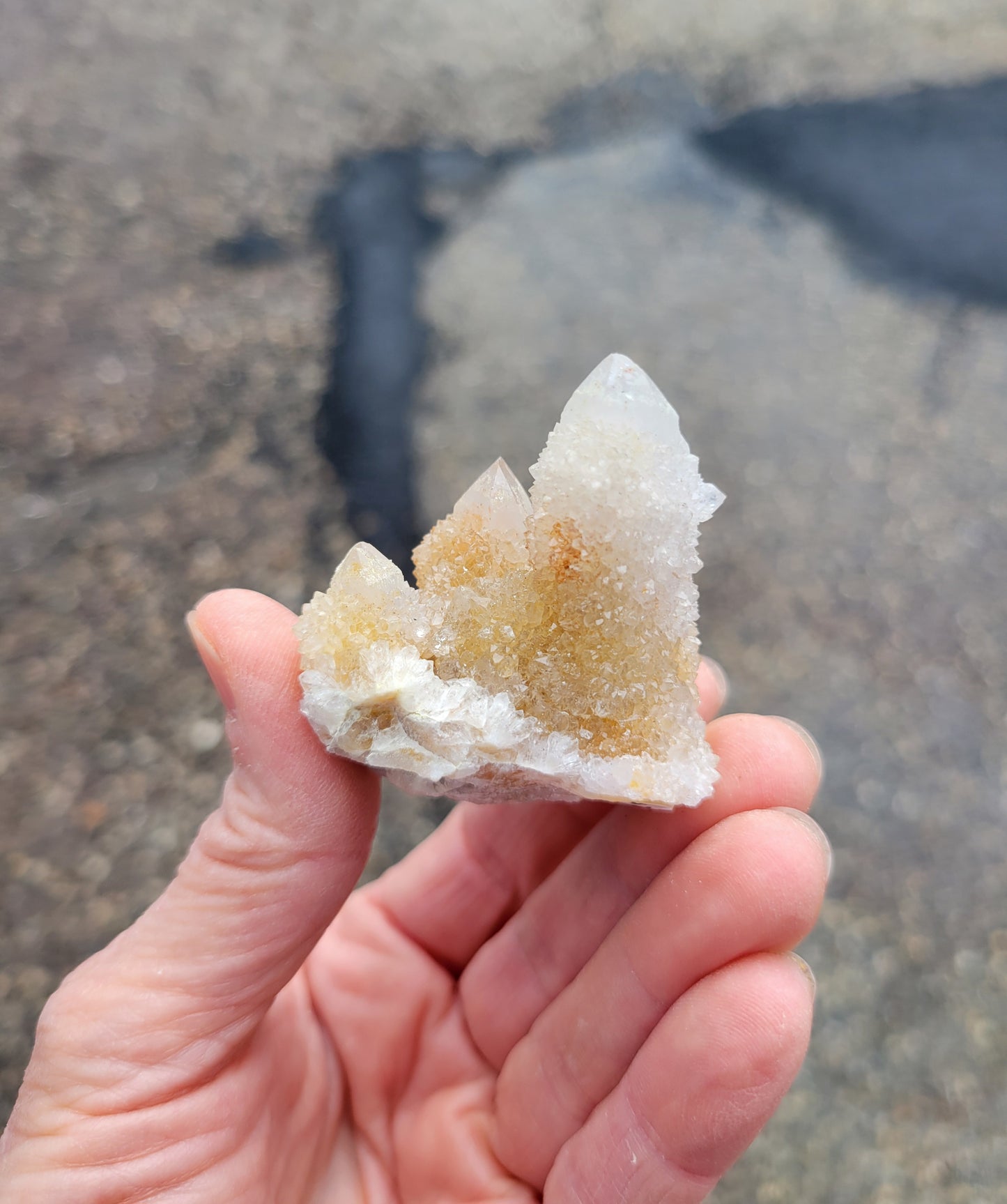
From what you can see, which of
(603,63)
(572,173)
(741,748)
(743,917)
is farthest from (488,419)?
(603,63)

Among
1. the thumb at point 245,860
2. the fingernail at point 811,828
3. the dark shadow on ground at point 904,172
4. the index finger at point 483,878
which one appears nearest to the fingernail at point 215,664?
the thumb at point 245,860

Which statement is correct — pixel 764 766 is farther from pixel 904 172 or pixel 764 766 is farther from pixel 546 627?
pixel 904 172

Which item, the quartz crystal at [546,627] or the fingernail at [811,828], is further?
the fingernail at [811,828]

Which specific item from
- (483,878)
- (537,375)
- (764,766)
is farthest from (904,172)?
(483,878)

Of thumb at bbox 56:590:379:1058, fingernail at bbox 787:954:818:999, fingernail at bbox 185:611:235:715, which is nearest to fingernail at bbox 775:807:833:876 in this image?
fingernail at bbox 787:954:818:999

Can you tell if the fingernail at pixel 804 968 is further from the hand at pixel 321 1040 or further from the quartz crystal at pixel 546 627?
the quartz crystal at pixel 546 627

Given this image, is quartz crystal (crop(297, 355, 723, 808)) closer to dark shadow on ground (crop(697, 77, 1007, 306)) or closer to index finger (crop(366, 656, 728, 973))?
index finger (crop(366, 656, 728, 973))

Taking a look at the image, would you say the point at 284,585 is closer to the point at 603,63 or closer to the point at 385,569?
the point at 385,569
